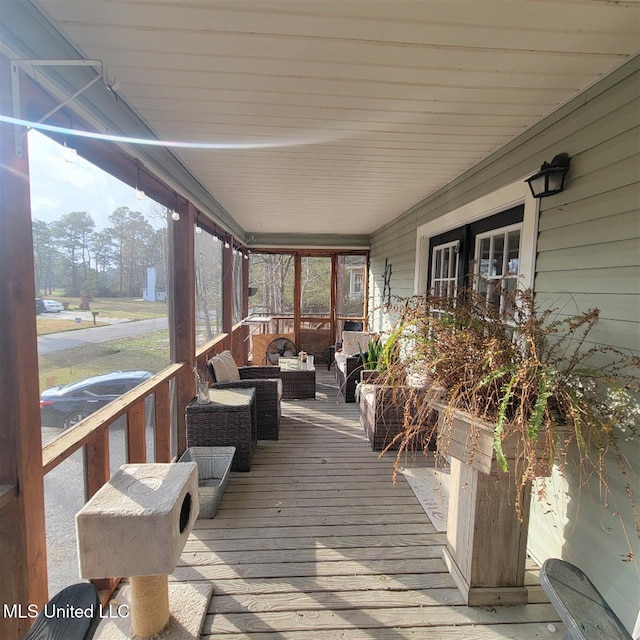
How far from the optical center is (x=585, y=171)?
5.38ft

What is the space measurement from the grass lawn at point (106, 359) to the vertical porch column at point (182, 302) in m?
0.13

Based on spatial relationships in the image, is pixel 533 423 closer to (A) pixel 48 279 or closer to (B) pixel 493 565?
(B) pixel 493 565

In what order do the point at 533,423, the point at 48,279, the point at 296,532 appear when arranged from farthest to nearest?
the point at 296,532 → the point at 48,279 → the point at 533,423

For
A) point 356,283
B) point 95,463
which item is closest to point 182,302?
point 95,463

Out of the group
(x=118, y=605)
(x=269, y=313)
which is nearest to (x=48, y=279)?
(x=118, y=605)

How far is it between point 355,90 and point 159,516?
204cm

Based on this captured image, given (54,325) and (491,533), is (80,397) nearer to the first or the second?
(54,325)

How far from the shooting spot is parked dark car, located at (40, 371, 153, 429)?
1404mm

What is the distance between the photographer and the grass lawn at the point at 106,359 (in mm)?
1422

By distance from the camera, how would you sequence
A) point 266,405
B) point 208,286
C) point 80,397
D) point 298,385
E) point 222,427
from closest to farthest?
point 80,397
point 222,427
point 266,405
point 208,286
point 298,385

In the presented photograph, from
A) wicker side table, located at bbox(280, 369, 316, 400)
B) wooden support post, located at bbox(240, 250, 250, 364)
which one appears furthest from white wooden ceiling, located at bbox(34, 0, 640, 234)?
wooden support post, located at bbox(240, 250, 250, 364)

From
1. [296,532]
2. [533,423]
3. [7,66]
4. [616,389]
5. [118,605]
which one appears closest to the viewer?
[7,66]

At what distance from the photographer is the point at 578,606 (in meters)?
1.14

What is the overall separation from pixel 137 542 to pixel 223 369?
2139 millimetres
